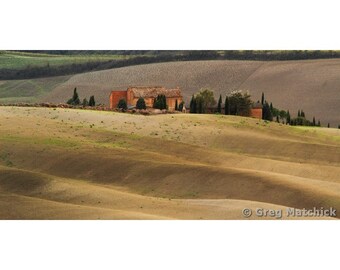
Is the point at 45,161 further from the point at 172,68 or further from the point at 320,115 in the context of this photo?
the point at 320,115

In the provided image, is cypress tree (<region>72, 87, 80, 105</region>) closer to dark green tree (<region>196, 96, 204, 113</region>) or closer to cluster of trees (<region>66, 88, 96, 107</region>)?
cluster of trees (<region>66, 88, 96, 107</region>)

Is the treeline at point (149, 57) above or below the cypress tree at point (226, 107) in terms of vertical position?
above

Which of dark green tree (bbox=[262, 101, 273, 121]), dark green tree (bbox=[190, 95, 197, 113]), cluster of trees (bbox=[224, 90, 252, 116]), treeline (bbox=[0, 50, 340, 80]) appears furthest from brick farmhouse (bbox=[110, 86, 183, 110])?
dark green tree (bbox=[262, 101, 273, 121])

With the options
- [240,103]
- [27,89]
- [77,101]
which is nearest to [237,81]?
[240,103]

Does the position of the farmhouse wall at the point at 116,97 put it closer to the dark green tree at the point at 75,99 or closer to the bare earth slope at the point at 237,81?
the bare earth slope at the point at 237,81

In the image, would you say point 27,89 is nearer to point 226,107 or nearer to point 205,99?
point 205,99

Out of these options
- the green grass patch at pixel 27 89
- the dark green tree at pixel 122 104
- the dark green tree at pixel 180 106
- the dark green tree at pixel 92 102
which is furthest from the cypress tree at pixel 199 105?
the green grass patch at pixel 27 89
